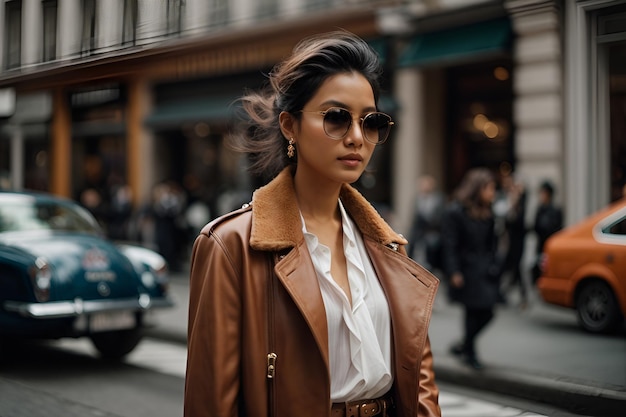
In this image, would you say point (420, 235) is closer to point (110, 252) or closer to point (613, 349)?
point (613, 349)

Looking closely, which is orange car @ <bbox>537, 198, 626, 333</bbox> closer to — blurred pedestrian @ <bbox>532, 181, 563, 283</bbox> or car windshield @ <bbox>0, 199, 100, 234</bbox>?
blurred pedestrian @ <bbox>532, 181, 563, 283</bbox>

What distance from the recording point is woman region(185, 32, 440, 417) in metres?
2.31

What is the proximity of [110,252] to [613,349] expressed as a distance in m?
5.22

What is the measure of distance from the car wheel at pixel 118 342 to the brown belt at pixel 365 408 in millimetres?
6253

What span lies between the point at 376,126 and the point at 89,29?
4.89ft

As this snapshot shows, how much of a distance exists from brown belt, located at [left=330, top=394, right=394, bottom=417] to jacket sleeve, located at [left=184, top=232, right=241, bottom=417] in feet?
1.06

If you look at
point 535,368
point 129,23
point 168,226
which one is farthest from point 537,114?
point 129,23

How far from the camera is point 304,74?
247cm

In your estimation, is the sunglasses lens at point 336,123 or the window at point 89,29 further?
the window at point 89,29

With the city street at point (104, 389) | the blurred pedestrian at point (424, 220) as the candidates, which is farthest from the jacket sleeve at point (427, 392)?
the blurred pedestrian at point (424, 220)

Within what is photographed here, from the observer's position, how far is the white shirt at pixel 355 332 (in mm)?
2436

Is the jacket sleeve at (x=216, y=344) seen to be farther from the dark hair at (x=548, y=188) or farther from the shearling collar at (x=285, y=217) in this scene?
the dark hair at (x=548, y=188)

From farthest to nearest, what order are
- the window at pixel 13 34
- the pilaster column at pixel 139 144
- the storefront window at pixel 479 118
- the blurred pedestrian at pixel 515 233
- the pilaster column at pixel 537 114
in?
the pilaster column at pixel 139 144
the storefront window at pixel 479 118
the pilaster column at pixel 537 114
the blurred pedestrian at pixel 515 233
the window at pixel 13 34

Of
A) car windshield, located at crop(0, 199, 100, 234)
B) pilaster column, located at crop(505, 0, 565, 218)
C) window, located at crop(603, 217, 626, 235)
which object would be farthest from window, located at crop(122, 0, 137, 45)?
pilaster column, located at crop(505, 0, 565, 218)
